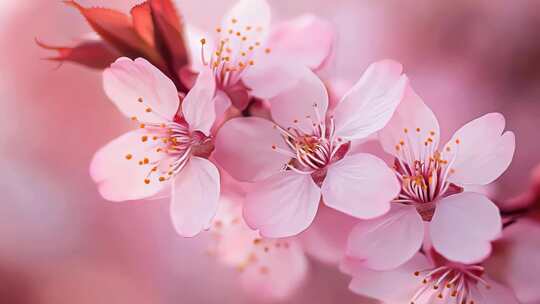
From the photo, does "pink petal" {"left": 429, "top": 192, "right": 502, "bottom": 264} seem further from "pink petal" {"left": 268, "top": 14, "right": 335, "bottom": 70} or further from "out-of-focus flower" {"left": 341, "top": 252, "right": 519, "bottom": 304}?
"pink petal" {"left": 268, "top": 14, "right": 335, "bottom": 70}

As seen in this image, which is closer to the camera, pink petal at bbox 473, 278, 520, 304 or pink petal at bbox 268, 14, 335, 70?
pink petal at bbox 473, 278, 520, 304

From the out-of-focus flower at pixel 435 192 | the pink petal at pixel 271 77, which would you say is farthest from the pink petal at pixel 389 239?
the pink petal at pixel 271 77

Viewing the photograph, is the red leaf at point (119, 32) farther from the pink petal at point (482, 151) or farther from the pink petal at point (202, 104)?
the pink petal at point (482, 151)

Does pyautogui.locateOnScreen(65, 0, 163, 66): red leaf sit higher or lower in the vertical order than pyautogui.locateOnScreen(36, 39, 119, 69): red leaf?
higher

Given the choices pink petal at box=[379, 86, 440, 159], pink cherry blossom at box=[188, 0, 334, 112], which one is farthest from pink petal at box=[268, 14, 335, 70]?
pink petal at box=[379, 86, 440, 159]

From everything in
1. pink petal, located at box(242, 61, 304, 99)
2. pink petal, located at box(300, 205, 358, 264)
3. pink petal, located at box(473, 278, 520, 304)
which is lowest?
pink petal, located at box(300, 205, 358, 264)
